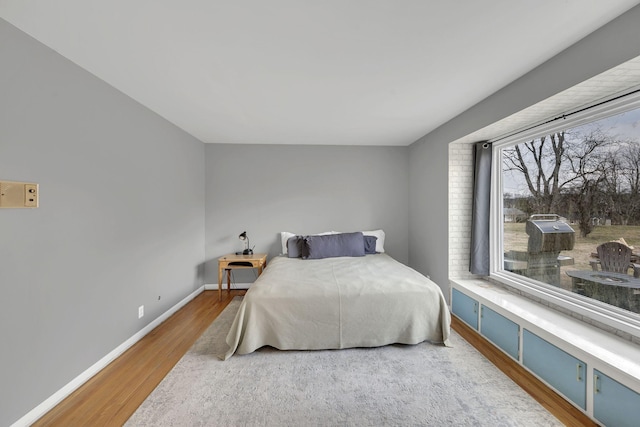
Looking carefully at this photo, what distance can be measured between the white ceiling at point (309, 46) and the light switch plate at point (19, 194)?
37.0 inches

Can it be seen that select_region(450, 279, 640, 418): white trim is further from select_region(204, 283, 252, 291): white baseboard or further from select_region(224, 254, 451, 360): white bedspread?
select_region(204, 283, 252, 291): white baseboard

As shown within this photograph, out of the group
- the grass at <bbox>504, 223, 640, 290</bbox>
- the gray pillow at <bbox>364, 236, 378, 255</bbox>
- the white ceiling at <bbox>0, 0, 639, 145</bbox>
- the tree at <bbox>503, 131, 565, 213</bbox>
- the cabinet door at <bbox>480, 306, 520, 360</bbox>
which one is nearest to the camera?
the white ceiling at <bbox>0, 0, 639, 145</bbox>

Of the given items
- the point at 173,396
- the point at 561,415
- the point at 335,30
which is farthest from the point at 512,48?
the point at 173,396

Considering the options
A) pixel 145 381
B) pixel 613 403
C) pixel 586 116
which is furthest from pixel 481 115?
pixel 145 381

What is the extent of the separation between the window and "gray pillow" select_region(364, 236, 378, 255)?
1.65 m

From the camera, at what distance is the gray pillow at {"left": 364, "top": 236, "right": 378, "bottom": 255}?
398 centimetres

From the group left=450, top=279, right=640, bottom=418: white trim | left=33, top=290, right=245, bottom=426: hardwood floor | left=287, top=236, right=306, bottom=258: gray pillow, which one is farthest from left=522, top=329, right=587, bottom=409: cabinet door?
left=33, top=290, right=245, bottom=426: hardwood floor

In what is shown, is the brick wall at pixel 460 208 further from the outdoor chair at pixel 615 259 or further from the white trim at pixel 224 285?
the white trim at pixel 224 285

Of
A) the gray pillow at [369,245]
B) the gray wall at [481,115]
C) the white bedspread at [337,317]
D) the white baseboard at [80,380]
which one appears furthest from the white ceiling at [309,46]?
the white baseboard at [80,380]

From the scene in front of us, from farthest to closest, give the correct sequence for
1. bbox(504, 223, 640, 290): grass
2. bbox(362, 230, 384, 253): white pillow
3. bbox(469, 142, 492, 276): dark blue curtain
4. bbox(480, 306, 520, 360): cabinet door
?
bbox(362, 230, 384, 253): white pillow, bbox(469, 142, 492, 276): dark blue curtain, bbox(480, 306, 520, 360): cabinet door, bbox(504, 223, 640, 290): grass

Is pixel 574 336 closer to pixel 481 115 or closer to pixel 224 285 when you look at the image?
pixel 481 115

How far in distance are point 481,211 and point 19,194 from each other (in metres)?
3.97

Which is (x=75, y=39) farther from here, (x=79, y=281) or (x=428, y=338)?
(x=428, y=338)

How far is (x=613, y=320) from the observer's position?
1.76 meters
